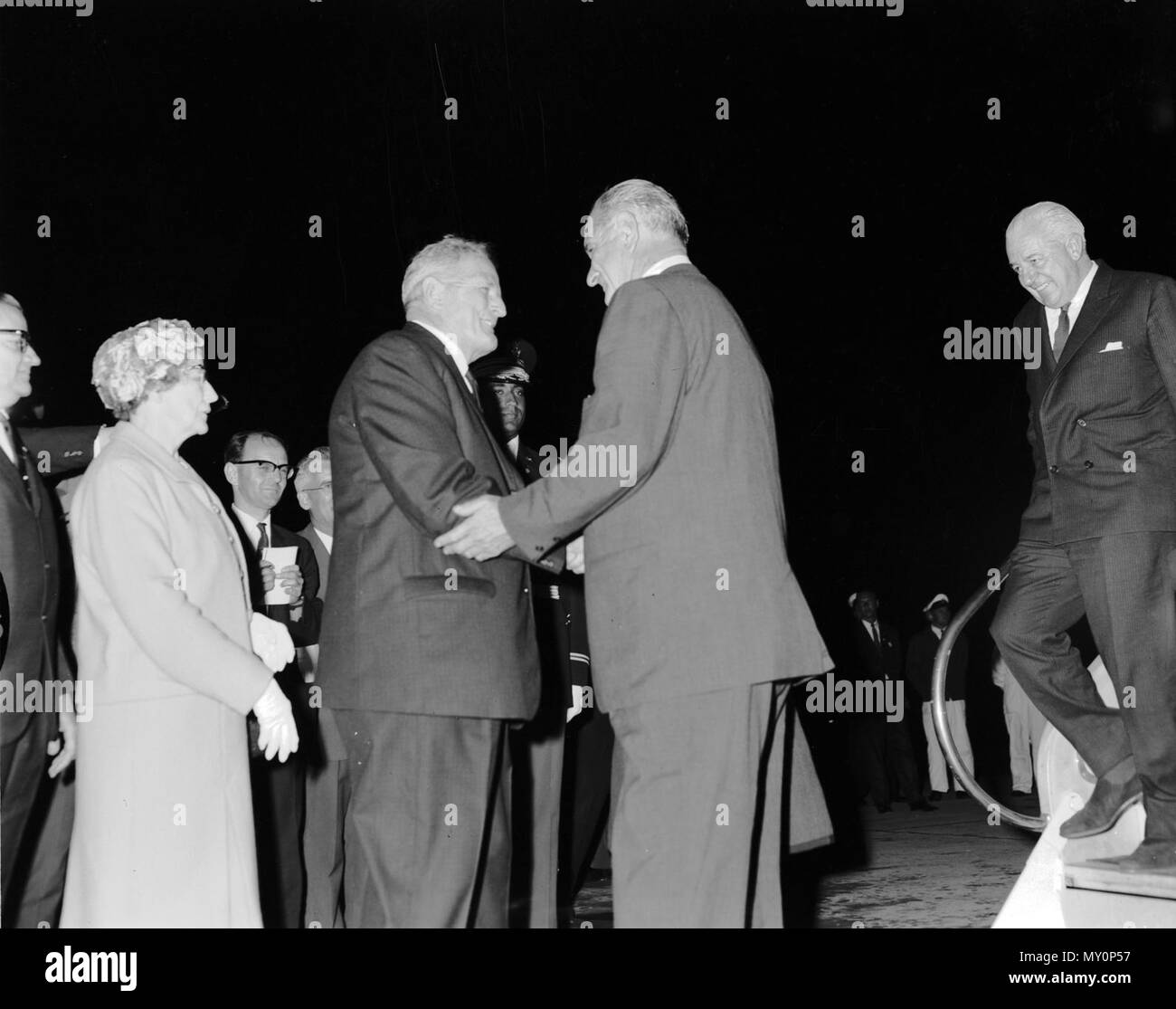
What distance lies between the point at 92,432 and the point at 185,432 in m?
0.93

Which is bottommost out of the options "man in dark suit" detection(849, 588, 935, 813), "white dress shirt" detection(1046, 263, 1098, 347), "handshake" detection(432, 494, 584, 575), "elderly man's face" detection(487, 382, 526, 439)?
"man in dark suit" detection(849, 588, 935, 813)

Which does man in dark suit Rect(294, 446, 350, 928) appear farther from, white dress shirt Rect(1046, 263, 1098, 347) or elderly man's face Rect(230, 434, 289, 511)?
white dress shirt Rect(1046, 263, 1098, 347)

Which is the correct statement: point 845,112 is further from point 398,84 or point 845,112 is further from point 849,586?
point 849,586

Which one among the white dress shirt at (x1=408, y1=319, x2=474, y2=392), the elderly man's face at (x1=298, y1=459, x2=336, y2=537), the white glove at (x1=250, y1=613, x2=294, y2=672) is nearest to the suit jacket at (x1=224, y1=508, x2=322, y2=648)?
the elderly man's face at (x1=298, y1=459, x2=336, y2=537)

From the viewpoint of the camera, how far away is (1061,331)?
12.4ft

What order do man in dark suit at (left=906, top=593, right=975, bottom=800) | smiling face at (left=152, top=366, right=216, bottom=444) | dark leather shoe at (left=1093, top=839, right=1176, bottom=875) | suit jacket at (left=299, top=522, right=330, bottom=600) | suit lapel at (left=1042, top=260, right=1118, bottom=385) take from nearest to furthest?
1. smiling face at (left=152, top=366, right=216, bottom=444)
2. dark leather shoe at (left=1093, top=839, right=1176, bottom=875)
3. suit lapel at (left=1042, top=260, right=1118, bottom=385)
4. suit jacket at (left=299, top=522, right=330, bottom=600)
5. man in dark suit at (left=906, top=593, right=975, bottom=800)

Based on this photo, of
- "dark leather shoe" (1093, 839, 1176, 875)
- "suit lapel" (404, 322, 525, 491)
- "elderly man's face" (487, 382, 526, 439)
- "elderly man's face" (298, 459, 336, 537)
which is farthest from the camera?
"elderly man's face" (298, 459, 336, 537)

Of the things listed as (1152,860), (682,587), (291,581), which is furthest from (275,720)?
(1152,860)

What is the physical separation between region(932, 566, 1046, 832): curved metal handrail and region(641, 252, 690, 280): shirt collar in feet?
5.15

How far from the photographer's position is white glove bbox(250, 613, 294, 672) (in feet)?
10.3

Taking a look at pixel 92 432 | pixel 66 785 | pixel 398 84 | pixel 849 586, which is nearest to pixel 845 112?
pixel 398 84

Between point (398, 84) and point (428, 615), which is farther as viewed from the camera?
point (398, 84)

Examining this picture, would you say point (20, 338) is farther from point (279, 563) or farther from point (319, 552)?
point (319, 552)

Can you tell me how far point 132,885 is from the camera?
104 inches
